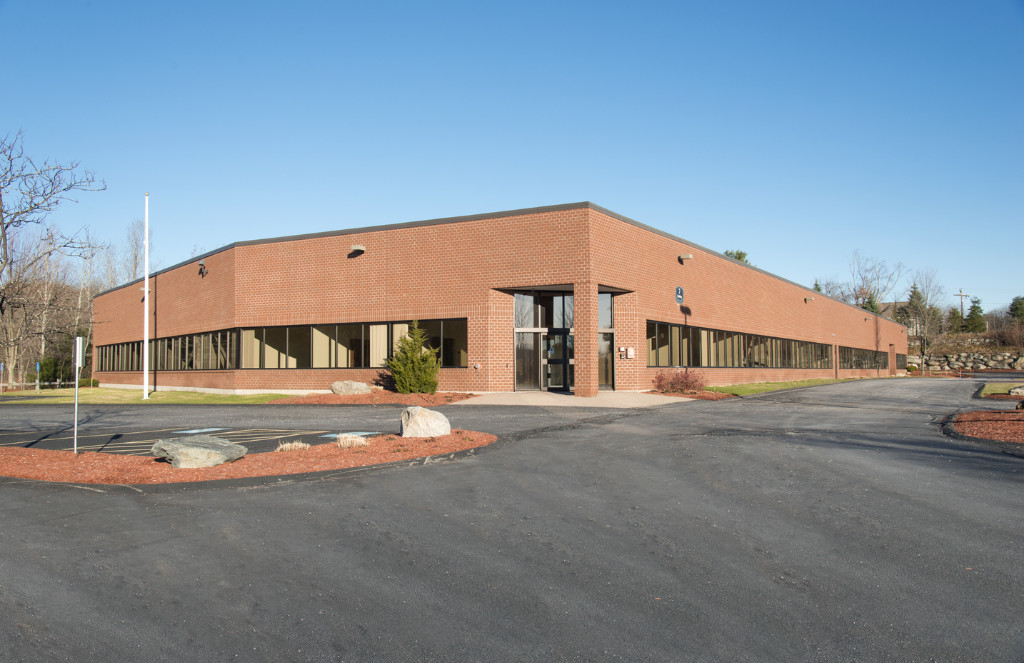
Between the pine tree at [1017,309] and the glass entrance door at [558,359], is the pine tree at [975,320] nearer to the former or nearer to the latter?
Result: the pine tree at [1017,309]

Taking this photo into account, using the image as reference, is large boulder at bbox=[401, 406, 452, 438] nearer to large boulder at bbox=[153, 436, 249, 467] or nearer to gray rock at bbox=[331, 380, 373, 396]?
large boulder at bbox=[153, 436, 249, 467]

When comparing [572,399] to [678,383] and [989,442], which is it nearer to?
[678,383]

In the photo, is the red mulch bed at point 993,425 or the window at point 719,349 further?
the window at point 719,349

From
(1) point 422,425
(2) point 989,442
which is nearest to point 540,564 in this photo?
(1) point 422,425

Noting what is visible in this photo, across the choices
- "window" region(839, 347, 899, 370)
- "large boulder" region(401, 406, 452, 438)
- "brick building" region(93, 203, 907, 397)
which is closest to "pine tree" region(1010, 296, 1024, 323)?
"window" region(839, 347, 899, 370)

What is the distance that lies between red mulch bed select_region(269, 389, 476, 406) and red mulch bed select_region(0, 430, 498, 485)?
11.1m

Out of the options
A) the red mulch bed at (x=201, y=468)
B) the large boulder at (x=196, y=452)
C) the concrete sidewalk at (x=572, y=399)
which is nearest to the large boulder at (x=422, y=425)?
the red mulch bed at (x=201, y=468)

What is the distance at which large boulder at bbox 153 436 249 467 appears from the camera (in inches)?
395

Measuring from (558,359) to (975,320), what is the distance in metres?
92.1

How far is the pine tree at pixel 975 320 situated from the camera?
95125 mm

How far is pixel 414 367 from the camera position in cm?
2511

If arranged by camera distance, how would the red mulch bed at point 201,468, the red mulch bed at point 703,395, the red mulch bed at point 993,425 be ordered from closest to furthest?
the red mulch bed at point 201,468 < the red mulch bed at point 993,425 < the red mulch bed at point 703,395

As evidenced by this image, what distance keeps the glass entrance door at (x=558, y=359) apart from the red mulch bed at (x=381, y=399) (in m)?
3.75

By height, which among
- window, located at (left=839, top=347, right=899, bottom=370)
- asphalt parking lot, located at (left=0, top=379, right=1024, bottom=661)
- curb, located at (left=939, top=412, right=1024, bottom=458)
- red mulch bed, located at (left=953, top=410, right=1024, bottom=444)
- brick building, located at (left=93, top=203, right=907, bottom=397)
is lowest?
asphalt parking lot, located at (left=0, top=379, right=1024, bottom=661)
